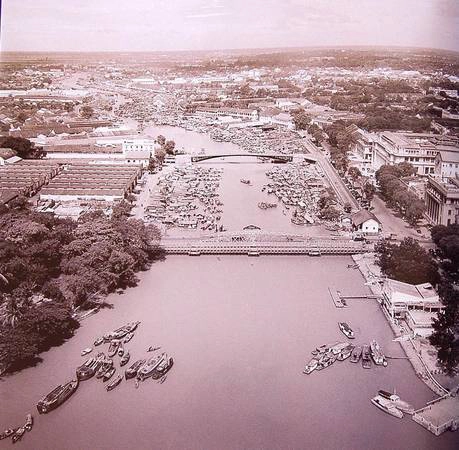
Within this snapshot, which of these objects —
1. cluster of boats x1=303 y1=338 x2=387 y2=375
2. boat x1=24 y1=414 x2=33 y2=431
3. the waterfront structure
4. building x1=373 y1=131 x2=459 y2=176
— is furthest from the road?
boat x1=24 y1=414 x2=33 y2=431

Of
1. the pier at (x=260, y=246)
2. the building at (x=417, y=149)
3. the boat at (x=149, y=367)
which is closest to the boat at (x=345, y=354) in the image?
the boat at (x=149, y=367)

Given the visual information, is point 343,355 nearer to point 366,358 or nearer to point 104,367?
point 366,358

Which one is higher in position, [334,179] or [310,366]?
[310,366]

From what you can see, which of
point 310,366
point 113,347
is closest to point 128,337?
point 113,347

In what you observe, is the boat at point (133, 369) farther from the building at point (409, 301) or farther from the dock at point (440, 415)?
the building at point (409, 301)

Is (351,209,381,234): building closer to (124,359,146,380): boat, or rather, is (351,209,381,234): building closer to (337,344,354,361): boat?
(337,344,354,361): boat

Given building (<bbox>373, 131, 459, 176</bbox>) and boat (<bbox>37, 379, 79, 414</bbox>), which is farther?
building (<bbox>373, 131, 459, 176</bbox>)
